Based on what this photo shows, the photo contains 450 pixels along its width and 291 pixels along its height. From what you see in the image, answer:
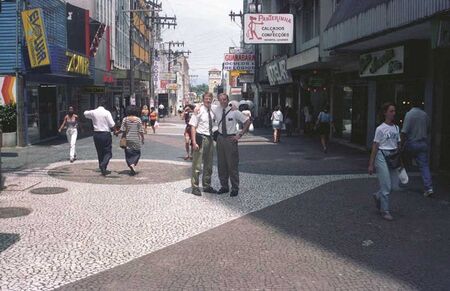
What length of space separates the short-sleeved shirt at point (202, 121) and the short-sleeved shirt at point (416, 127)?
12.4 ft

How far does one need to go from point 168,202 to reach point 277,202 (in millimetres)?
1983

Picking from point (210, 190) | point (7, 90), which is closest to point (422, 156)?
point (210, 190)

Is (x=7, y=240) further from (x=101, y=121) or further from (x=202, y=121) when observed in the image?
(x=101, y=121)

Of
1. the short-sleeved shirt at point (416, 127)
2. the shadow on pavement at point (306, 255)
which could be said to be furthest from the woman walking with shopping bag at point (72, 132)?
the short-sleeved shirt at point (416, 127)

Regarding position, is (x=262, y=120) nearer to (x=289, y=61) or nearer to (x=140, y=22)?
(x=289, y=61)

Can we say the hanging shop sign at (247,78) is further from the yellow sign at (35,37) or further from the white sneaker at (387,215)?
the white sneaker at (387,215)

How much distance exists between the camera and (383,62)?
49.2ft

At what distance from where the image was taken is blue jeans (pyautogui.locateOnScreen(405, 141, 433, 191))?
969 cm

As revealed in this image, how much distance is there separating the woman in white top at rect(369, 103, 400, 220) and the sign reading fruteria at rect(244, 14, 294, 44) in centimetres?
1774

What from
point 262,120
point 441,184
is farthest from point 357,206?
point 262,120

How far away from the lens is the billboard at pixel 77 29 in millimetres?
23875

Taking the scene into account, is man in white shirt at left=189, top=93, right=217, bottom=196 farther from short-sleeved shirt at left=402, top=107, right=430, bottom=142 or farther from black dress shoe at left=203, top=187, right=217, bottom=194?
short-sleeved shirt at left=402, top=107, right=430, bottom=142

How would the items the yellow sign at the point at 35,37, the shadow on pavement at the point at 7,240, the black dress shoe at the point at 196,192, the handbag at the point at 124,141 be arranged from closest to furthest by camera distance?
1. the shadow on pavement at the point at 7,240
2. the black dress shoe at the point at 196,192
3. the handbag at the point at 124,141
4. the yellow sign at the point at 35,37

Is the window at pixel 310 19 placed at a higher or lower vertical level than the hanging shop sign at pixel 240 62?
higher
